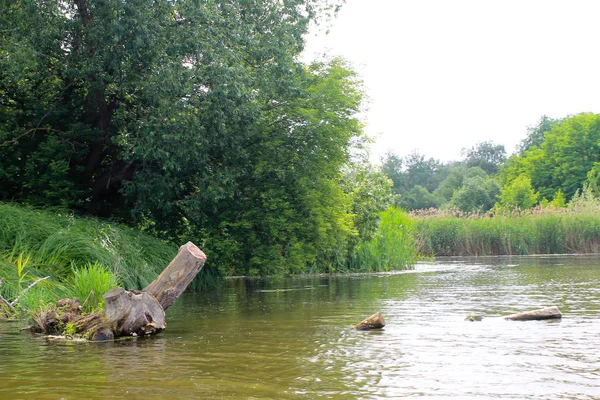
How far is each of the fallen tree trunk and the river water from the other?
0.30 metres

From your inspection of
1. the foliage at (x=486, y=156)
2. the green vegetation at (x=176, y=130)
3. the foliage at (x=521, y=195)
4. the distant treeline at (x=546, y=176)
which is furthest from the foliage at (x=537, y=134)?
the green vegetation at (x=176, y=130)

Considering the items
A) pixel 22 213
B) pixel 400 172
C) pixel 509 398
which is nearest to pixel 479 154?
pixel 400 172

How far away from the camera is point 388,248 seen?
87.8 feet

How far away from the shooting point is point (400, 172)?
10862 centimetres

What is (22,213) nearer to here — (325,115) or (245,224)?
(245,224)

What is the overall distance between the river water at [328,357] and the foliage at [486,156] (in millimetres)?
96498

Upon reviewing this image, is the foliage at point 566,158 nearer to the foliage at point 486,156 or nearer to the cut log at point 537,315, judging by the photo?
the foliage at point 486,156

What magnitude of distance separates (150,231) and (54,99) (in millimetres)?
4468

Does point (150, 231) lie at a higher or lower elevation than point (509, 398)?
higher

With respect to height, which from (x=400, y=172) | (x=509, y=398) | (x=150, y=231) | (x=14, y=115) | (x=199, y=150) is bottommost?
(x=509, y=398)

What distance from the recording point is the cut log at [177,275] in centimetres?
955

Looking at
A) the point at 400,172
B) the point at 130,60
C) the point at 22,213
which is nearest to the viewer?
the point at 22,213

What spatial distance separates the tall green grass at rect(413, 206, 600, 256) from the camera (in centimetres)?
3506

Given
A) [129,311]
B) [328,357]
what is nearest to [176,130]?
[129,311]
